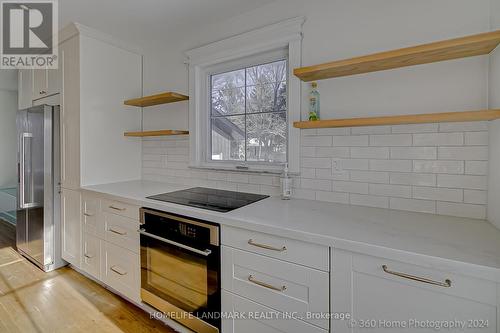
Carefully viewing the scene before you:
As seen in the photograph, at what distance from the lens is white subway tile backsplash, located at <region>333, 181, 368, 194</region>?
1.53 metres

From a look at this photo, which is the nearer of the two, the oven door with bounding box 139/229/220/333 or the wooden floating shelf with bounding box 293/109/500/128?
the wooden floating shelf with bounding box 293/109/500/128

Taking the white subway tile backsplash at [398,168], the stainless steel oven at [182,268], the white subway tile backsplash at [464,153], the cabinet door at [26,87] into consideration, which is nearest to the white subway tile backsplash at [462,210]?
the white subway tile backsplash at [398,168]

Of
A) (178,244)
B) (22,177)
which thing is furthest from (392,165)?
(22,177)

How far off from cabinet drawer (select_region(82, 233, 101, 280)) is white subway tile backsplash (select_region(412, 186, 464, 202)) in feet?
7.77

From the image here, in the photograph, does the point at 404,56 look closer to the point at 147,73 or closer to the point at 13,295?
the point at 147,73

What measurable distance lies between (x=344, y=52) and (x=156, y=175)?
6.88 ft

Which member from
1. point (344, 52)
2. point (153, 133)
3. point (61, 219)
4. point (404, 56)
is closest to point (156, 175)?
point (153, 133)

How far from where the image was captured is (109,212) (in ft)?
6.47

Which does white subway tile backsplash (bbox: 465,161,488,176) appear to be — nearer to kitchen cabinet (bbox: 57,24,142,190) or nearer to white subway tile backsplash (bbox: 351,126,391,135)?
white subway tile backsplash (bbox: 351,126,391,135)

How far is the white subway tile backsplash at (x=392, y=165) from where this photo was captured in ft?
4.59

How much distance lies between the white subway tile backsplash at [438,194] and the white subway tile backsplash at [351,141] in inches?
15.0

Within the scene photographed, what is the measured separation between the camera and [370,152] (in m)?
1.50

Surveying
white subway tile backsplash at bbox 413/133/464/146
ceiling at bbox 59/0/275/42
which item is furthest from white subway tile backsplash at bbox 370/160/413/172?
ceiling at bbox 59/0/275/42

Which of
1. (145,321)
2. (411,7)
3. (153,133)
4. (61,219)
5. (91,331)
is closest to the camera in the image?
(411,7)
